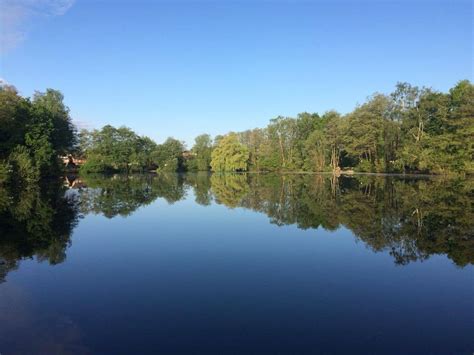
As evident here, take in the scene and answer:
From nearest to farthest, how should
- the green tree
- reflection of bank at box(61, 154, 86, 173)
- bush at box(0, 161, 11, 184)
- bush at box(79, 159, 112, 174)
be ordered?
bush at box(0, 161, 11, 184)
bush at box(79, 159, 112, 174)
reflection of bank at box(61, 154, 86, 173)
the green tree

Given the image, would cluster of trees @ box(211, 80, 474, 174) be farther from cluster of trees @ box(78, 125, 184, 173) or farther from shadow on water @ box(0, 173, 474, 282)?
shadow on water @ box(0, 173, 474, 282)

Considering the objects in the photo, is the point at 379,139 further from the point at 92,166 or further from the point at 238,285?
the point at 238,285

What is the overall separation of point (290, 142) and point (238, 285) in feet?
249

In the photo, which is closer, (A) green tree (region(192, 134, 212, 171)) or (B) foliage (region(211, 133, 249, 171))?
(B) foliage (region(211, 133, 249, 171))

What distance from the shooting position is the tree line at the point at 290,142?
3678 centimetres

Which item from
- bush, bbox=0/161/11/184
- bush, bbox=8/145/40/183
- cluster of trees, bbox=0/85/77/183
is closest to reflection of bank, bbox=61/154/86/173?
cluster of trees, bbox=0/85/77/183

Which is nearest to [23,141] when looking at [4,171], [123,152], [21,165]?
[21,165]

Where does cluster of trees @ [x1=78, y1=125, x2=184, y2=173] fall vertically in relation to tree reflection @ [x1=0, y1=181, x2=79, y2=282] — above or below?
above

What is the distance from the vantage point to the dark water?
5.03 meters

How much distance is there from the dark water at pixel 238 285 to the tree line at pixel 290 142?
21708 millimetres

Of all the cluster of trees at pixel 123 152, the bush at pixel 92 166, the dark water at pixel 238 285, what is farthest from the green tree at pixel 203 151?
the dark water at pixel 238 285

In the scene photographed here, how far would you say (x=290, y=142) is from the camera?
81.6 m

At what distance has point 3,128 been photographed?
31891mm

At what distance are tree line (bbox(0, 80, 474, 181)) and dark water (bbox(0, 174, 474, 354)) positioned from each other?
71.2ft
